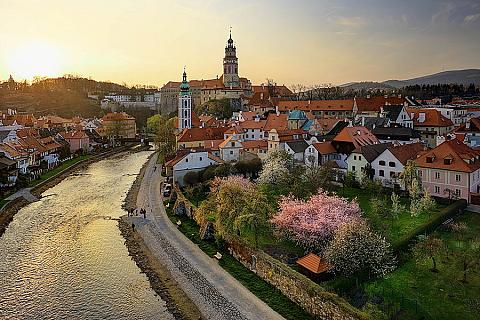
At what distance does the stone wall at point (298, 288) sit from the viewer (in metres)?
11.8

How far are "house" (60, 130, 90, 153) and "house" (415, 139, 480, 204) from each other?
130ft

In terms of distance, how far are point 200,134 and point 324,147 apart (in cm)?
1287

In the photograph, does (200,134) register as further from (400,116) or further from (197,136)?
(400,116)

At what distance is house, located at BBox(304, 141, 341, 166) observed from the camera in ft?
103

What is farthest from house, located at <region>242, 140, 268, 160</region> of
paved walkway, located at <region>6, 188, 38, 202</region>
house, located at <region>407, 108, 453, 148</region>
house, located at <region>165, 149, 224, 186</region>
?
paved walkway, located at <region>6, 188, 38, 202</region>

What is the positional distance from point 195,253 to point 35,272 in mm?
6147

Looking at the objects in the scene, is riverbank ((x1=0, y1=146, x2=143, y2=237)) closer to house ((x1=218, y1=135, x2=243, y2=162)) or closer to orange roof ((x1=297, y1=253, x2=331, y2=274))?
house ((x1=218, y1=135, x2=243, y2=162))

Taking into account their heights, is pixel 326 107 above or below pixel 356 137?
above

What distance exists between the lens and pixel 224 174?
28.4 m

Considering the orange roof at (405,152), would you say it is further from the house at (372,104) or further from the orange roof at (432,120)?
the house at (372,104)

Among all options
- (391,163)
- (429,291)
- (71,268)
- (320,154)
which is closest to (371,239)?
(429,291)

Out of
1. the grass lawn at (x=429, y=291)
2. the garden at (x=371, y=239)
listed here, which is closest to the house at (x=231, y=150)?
Answer: the garden at (x=371, y=239)

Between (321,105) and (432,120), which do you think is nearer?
(432,120)

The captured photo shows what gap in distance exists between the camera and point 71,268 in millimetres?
17406
